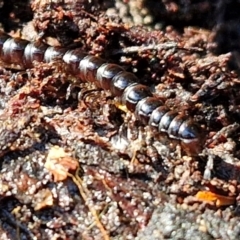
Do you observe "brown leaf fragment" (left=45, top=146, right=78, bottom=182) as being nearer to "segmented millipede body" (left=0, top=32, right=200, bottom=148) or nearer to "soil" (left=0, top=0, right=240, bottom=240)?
"soil" (left=0, top=0, right=240, bottom=240)

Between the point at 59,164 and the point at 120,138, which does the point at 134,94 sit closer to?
the point at 120,138

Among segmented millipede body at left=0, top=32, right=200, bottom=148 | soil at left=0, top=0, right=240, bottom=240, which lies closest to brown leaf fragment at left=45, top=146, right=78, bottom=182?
soil at left=0, top=0, right=240, bottom=240

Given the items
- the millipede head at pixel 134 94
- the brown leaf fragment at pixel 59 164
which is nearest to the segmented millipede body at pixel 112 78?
the millipede head at pixel 134 94

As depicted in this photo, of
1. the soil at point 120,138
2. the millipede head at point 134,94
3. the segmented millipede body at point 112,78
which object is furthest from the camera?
the millipede head at point 134,94

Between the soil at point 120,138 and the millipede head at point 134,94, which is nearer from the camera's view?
the soil at point 120,138

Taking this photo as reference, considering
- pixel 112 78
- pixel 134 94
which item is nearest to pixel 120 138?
pixel 134 94

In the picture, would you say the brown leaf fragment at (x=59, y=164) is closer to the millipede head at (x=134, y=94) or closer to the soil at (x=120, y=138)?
the soil at (x=120, y=138)

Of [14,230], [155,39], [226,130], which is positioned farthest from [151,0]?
[14,230]

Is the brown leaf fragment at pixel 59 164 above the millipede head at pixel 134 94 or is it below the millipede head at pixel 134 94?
below
